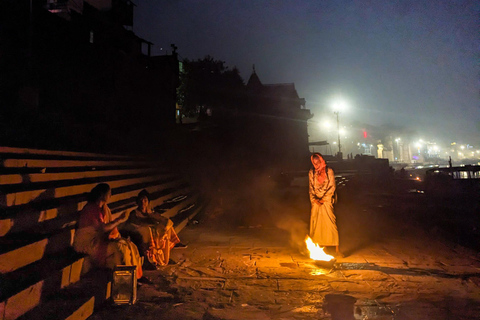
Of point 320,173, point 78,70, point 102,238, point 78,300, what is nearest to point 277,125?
point 78,70

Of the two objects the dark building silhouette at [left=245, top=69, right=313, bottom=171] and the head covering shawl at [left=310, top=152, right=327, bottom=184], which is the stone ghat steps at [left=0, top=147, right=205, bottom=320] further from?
the dark building silhouette at [left=245, top=69, right=313, bottom=171]

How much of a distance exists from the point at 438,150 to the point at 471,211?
118745mm

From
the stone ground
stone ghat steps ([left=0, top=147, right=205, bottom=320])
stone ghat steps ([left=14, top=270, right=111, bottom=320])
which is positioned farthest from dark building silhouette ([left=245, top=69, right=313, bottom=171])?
stone ghat steps ([left=14, top=270, right=111, bottom=320])

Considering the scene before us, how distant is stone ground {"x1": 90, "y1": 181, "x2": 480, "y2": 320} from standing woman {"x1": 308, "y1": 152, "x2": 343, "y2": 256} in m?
0.52

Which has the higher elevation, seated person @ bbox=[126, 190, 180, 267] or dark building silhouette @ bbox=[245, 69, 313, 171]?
dark building silhouette @ bbox=[245, 69, 313, 171]

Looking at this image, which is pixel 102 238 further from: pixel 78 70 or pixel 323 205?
pixel 78 70

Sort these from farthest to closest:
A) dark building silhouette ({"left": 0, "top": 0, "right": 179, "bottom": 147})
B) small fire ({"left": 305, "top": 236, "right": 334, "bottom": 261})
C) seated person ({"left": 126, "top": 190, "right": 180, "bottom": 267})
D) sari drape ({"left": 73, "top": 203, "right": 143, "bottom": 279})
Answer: dark building silhouette ({"left": 0, "top": 0, "right": 179, "bottom": 147})
small fire ({"left": 305, "top": 236, "right": 334, "bottom": 261})
seated person ({"left": 126, "top": 190, "right": 180, "bottom": 267})
sari drape ({"left": 73, "top": 203, "right": 143, "bottom": 279})

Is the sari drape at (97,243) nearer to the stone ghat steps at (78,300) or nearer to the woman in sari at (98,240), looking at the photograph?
the woman in sari at (98,240)

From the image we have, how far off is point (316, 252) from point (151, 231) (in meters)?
3.63

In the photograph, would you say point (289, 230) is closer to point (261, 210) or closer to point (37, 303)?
point (261, 210)

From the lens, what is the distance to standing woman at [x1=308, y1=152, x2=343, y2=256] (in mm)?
5844

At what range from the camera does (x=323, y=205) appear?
5910 millimetres

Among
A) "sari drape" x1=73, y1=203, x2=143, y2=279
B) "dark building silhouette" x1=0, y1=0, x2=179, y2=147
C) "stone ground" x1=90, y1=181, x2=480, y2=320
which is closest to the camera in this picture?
"stone ground" x1=90, y1=181, x2=480, y2=320

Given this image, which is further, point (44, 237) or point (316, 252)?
point (316, 252)
